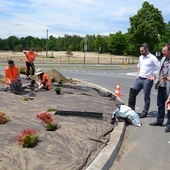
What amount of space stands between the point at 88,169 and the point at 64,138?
1307 mm

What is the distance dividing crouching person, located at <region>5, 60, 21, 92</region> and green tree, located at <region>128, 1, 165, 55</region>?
53768 millimetres

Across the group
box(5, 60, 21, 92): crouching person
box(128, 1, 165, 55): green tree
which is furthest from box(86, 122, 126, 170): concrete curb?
box(128, 1, 165, 55): green tree

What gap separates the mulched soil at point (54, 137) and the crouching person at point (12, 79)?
184 centimetres

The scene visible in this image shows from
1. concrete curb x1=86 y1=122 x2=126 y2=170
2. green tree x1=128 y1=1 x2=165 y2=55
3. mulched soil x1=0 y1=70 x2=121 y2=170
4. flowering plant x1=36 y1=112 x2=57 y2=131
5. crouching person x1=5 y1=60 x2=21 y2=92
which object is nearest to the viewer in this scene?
mulched soil x1=0 y1=70 x2=121 y2=170

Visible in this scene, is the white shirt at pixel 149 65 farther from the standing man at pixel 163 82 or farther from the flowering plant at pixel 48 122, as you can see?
the flowering plant at pixel 48 122

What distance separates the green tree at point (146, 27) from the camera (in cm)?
6277

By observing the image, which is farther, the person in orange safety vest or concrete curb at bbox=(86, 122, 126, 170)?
the person in orange safety vest

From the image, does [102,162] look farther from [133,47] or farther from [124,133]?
[133,47]

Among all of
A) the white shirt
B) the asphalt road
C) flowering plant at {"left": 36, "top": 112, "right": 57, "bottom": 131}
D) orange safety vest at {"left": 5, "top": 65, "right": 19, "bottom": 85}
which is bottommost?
the asphalt road

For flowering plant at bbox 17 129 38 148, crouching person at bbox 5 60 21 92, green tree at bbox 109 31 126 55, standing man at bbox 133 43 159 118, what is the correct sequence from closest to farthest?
flowering plant at bbox 17 129 38 148 → standing man at bbox 133 43 159 118 → crouching person at bbox 5 60 21 92 → green tree at bbox 109 31 126 55

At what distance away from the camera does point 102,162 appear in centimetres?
459

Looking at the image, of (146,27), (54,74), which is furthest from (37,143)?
(146,27)

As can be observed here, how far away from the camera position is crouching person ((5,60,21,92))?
36.5ft

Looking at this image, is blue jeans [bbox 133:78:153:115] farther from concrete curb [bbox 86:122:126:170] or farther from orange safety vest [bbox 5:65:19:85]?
orange safety vest [bbox 5:65:19:85]
